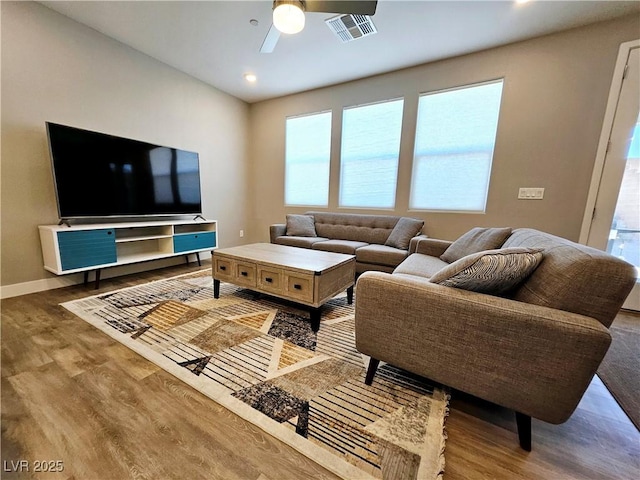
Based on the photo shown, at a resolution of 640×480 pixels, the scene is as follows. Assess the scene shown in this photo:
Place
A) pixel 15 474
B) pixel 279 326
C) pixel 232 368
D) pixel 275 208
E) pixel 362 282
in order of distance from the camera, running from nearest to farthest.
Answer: pixel 15 474 → pixel 362 282 → pixel 232 368 → pixel 279 326 → pixel 275 208

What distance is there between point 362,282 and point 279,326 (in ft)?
3.26

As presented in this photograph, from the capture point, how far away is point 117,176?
271cm

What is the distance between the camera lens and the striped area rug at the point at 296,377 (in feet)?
3.16

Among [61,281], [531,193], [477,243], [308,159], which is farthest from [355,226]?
[61,281]

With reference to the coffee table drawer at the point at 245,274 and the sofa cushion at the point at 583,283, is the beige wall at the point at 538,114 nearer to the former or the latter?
the sofa cushion at the point at 583,283

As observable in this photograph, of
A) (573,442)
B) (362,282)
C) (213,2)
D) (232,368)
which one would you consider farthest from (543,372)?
(213,2)

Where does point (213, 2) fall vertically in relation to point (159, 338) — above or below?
above

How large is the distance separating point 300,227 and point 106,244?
2.25 metres

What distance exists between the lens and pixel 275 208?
4.58m

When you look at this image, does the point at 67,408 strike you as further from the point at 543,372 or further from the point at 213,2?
the point at 213,2

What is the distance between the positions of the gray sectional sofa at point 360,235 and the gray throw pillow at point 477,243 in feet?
1.75

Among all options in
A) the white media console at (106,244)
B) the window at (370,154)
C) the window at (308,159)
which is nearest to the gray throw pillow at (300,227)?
the window at (308,159)

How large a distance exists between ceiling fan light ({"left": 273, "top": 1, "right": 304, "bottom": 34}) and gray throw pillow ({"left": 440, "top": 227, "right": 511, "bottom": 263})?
208 cm

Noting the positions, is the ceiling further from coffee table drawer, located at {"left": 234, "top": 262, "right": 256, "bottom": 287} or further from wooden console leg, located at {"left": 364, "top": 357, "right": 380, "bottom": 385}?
wooden console leg, located at {"left": 364, "top": 357, "right": 380, "bottom": 385}
